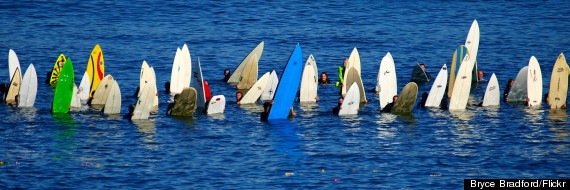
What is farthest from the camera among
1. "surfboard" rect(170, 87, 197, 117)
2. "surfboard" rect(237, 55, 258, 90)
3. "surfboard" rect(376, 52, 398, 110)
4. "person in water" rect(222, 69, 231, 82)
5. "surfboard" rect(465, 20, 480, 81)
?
"person in water" rect(222, 69, 231, 82)

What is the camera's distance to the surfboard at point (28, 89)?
42.1 meters

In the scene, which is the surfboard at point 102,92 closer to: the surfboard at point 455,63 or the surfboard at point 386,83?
the surfboard at point 386,83

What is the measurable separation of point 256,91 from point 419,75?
1092cm

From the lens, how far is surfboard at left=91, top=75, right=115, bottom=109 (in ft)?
143


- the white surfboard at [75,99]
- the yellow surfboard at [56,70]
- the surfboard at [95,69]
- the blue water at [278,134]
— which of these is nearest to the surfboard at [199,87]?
the blue water at [278,134]

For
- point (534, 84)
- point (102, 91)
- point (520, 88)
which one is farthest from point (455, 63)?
point (102, 91)

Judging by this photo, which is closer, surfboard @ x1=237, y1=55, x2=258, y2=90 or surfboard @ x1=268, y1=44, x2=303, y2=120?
surfboard @ x1=268, y1=44, x2=303, y2=120

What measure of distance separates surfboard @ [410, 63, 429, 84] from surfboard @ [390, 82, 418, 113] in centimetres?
814

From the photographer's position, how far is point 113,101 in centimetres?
4141

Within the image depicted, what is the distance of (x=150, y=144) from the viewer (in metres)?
37.2

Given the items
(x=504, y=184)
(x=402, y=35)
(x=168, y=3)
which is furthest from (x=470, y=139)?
(x=168, y=3)

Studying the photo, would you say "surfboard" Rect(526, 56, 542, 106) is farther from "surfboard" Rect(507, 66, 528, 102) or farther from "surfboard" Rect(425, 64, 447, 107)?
"surfboard" Rect(425, 64, 447, 107)

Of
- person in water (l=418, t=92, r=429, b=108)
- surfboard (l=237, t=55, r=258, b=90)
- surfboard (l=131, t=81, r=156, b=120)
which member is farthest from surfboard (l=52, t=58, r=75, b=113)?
person in water (l=418, t=92, r=429, b=108)

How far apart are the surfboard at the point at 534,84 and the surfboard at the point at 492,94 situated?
58.9 inches
